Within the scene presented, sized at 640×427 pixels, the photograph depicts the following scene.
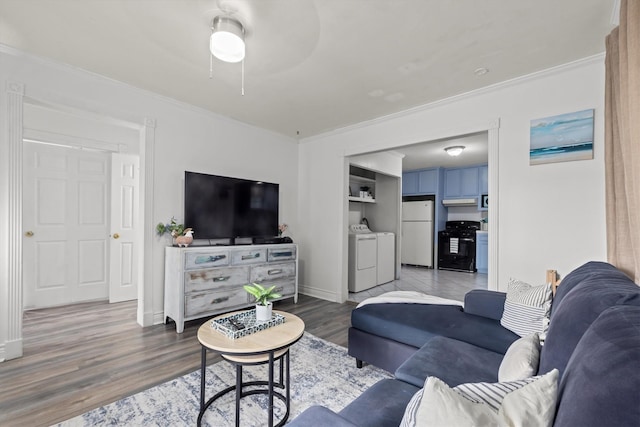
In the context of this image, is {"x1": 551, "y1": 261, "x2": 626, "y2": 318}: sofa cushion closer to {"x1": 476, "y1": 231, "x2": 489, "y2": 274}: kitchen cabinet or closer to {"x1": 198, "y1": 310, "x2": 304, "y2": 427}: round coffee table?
{"x1": 198, "y1": 310, "x2": 304, "y2": 427}: round coffee table

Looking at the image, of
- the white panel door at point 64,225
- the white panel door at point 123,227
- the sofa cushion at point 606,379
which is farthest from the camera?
the white panel door at point 123,227

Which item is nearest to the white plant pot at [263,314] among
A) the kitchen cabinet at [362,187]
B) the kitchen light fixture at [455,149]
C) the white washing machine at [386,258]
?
the white washing machine at [386,258]

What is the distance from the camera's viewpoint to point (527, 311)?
1.82 meters

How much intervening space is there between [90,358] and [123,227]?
2287 millimetres

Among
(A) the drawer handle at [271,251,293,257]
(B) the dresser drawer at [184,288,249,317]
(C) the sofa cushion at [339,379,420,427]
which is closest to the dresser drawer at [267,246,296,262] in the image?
(A) the drawer handle at [271,251,293,257]

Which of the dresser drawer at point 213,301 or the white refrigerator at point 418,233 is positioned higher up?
the white refrigerator at point 418,233

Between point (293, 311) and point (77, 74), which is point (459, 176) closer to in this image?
point (293, 311)

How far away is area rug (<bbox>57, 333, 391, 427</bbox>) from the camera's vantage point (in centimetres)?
170

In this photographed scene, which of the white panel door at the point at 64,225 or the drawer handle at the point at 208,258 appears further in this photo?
the white panel door at the point at 64,225

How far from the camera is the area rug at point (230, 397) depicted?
5.57 feet

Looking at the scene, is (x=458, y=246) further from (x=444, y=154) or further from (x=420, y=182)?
(x=444, y=154)

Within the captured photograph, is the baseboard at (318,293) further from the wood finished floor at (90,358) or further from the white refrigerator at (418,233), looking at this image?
the white refrigerator at (418,233)

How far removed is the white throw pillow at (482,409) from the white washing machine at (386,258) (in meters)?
4.61

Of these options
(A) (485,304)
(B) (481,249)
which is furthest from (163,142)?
(B) (481,249)
